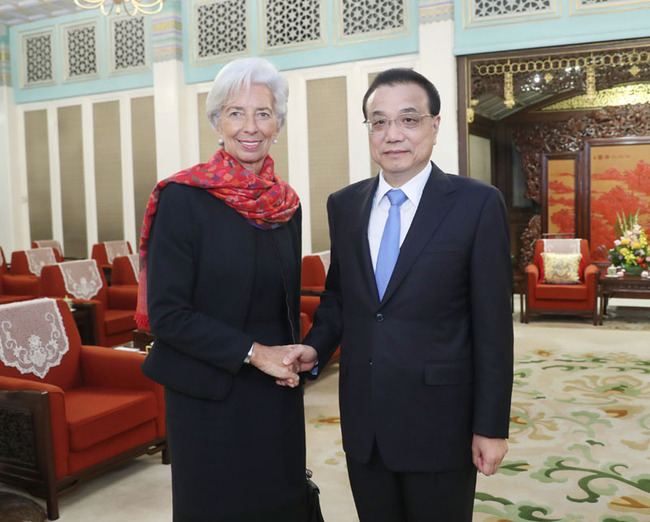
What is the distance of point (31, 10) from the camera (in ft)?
29.1

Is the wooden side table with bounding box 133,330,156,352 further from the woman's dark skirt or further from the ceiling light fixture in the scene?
the ceiling light fixture

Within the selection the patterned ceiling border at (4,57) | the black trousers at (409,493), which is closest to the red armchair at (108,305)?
the black trousers at (409,493)

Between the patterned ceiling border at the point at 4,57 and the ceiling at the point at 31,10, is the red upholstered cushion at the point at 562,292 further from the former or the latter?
the patterned ceiling border at the point at 4,57

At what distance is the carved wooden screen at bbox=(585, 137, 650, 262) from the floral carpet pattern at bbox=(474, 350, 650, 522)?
515 cm

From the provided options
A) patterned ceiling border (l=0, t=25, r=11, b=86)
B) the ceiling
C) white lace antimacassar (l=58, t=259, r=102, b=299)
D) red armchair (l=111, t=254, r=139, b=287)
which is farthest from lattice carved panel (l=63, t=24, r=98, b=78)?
white lace antimacassar (l=58, t=259, r=102, b=299)

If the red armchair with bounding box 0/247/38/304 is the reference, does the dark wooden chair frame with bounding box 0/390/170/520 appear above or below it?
below

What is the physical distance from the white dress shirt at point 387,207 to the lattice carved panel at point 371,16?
586 cm

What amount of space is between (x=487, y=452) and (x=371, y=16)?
21.2 ft

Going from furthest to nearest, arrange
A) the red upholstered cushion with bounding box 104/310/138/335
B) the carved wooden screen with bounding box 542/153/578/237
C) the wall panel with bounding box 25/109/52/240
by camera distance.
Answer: the carved wooden screen with bounding box 542/153/578/237 → the wall panel with bounding box 25/109/52/240 → the red upholstered cushion with bounding box 104/310/138/335

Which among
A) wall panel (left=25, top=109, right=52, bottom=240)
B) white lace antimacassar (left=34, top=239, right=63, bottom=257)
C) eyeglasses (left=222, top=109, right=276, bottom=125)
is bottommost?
white lace antimacassar (left=34, top=239, right=63, bottom=257)

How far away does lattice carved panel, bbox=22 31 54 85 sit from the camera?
934 cm

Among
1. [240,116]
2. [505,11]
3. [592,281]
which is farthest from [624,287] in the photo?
[240,116]

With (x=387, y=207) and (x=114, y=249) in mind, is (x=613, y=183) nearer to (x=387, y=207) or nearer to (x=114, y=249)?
(x=114, y=249)

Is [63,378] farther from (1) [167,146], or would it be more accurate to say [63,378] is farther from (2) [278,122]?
(1) [167,146]
